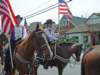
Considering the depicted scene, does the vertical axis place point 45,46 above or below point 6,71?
above

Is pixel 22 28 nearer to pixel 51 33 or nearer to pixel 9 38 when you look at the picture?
pixel 9 38

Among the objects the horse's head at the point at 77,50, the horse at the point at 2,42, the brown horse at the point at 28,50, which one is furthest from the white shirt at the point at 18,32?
the horse's head at the point at 77,50

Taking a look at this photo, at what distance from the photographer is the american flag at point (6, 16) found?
9.61 m

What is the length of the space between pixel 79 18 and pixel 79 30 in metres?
14.2

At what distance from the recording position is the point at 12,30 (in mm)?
9836

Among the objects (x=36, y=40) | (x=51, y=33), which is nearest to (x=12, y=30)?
(x=36, y=40)

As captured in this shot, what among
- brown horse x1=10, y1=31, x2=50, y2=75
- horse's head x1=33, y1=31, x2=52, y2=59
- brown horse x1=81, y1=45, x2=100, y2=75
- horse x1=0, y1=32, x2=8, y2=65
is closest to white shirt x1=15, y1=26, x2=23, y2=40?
horse x1=0, y1=32, x2=8, y2=65

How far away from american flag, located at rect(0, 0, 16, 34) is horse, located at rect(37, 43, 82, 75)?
2578 mm

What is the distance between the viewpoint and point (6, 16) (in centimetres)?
970

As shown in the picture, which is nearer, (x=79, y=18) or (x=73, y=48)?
Answer: (x=73, y=48)

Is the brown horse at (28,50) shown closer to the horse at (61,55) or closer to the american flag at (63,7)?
the horse at (61,55)

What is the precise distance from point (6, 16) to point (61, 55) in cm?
362

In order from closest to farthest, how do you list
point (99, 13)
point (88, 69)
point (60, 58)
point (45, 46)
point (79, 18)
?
1. point (88, 69)
2. point (45, 46)
3. point (60, 58)
4. point (99, 13)
5. point (79, 18)

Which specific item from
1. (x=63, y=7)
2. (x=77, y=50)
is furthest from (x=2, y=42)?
(x=63, y=7)
